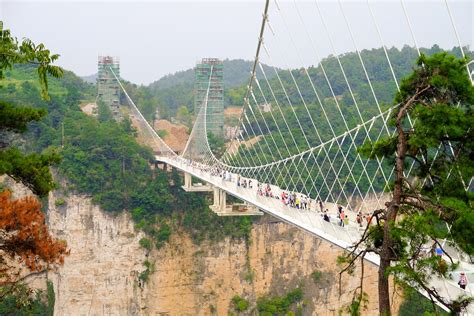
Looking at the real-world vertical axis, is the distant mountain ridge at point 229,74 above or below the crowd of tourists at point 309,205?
above

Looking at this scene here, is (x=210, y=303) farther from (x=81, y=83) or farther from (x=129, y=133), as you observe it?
(x=81, y=83)

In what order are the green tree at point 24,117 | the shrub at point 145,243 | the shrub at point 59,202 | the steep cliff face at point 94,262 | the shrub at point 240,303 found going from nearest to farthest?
the green tree at point 24,117
the steep cliff face at point 94,262
the shrub at point 59,202
the shrub at point 240,303
the shrub at point 145,243

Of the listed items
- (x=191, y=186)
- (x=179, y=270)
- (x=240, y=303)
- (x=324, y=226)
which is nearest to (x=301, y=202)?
(x=324, y=226)

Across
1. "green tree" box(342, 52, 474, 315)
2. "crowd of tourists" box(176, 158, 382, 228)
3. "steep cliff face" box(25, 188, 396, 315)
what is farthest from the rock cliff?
"green tree" box(342, 52, 474, 315)

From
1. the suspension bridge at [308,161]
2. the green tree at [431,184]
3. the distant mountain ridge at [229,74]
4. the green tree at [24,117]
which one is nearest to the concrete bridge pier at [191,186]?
the suspension bridge at [308,161]

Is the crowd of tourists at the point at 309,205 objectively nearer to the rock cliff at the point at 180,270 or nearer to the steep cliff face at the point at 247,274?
the steep cliff face at the point at 247,274

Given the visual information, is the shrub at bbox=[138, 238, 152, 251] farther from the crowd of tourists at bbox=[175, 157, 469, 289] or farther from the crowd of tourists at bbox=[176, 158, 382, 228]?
the crowd of tourists at bbox=[175, 157, 469, 289]
